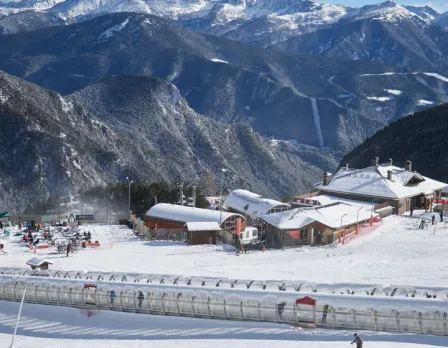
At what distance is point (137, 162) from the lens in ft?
518

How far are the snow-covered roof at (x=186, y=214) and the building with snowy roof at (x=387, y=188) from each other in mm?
15305

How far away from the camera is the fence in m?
24.8

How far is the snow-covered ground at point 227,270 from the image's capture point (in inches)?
994

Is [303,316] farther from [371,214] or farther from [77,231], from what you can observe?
[77,231]

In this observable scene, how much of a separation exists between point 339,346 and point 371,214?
84.9ft

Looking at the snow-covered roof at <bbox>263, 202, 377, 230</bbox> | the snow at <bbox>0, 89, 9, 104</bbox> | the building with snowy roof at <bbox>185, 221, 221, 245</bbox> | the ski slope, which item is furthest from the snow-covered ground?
the snow at <bbox>0, 89, 9, 104</bbox>

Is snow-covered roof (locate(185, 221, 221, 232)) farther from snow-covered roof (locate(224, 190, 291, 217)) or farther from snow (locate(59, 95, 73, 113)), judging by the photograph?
snow (locate(59, 95, 73, 113))

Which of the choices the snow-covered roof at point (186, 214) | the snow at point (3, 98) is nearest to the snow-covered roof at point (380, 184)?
the snow-covered roof at point (186, 214)

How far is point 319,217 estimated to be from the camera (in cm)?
4428

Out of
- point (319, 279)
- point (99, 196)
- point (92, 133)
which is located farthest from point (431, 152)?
point (319, 279)

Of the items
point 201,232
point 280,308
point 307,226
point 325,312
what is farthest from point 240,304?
point 201,232

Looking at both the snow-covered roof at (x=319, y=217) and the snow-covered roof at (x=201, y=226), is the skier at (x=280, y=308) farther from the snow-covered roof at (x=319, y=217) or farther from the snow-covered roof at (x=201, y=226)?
the snow-covered roof at (x=201, y=226)

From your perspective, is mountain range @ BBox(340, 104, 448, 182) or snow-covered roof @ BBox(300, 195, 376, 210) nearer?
snow-covered roof @ BBox(300, 195, 376, 210)

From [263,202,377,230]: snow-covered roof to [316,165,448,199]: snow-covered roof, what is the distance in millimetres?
9163
